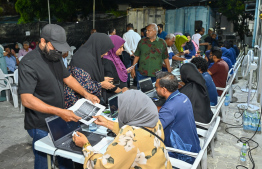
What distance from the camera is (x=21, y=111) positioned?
5.39m

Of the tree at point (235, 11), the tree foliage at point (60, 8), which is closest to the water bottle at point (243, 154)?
the tree foliage at point (60, 8)

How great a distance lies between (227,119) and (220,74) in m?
0.95

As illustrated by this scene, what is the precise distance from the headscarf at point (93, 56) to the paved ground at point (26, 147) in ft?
5.17

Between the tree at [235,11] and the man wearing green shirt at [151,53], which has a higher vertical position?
the tree at [235,11]

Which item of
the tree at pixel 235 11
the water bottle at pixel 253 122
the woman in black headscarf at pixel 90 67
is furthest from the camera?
the tree at pixel 235 11

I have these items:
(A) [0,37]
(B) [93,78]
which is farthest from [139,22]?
(B) [93,78]

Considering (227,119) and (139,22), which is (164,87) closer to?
(227,119)

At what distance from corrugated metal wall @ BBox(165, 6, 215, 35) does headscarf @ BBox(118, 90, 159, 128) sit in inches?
589

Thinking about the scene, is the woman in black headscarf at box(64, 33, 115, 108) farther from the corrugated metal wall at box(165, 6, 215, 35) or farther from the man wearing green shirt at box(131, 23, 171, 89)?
the corrugated metal wall at box(165, 6, 215, 35)

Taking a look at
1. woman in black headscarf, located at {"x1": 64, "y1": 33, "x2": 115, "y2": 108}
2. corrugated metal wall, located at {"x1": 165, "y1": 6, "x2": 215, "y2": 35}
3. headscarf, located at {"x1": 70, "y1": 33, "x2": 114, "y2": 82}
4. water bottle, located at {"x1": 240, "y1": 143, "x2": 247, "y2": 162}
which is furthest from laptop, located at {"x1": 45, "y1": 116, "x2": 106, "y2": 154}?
corrugated metal wall, located at {"x1": 165, "y1": 6, "x2": 215, "y2": 35}

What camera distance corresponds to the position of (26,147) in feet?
12.5

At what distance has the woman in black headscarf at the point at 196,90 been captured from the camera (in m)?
2.91

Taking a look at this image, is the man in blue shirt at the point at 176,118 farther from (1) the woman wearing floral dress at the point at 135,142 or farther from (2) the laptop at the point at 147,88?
(2) the laptop at the point at 147,88

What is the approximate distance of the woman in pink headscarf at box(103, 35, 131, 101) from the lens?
3416mm
